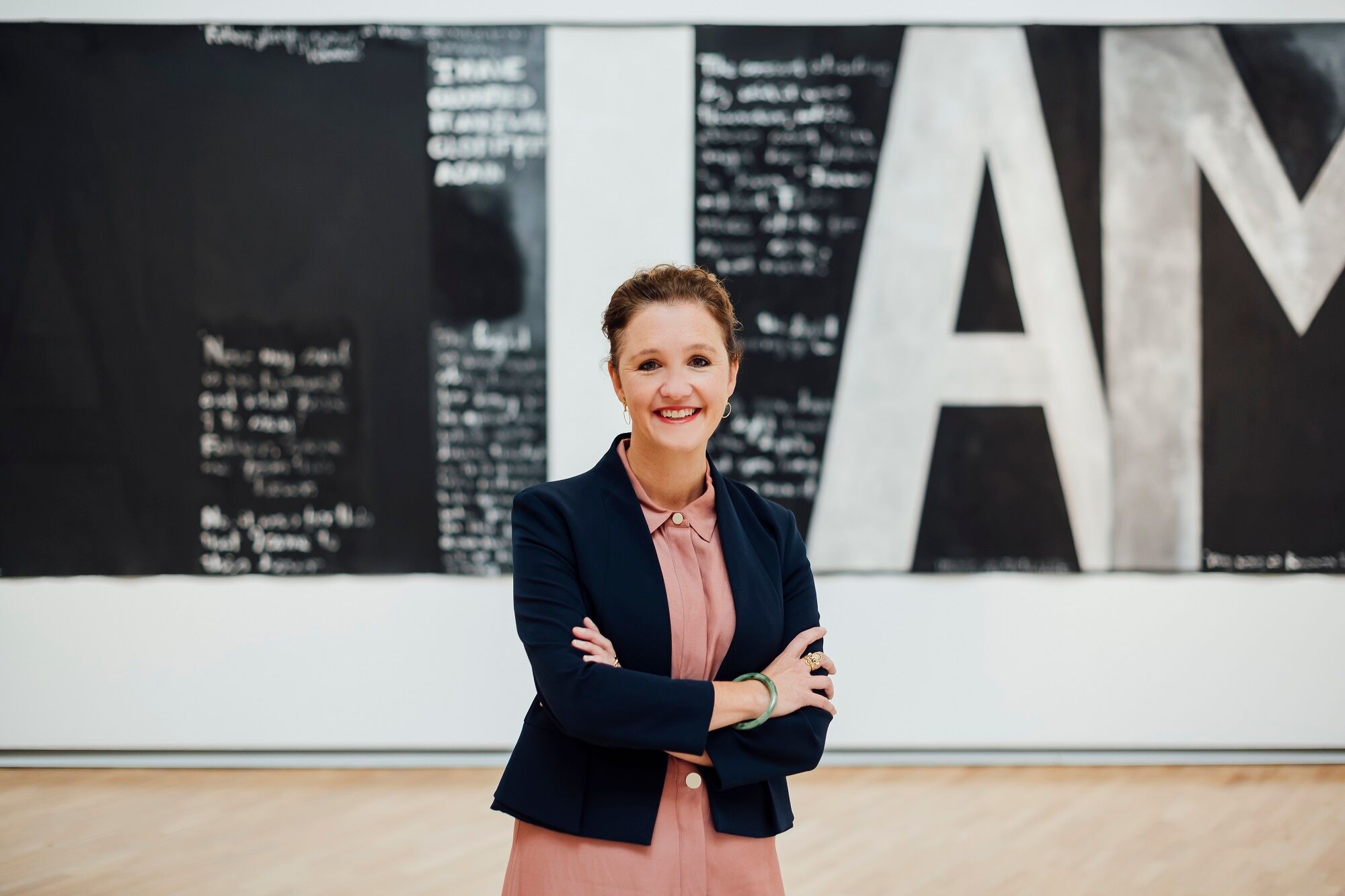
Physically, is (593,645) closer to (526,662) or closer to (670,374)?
(670,374)

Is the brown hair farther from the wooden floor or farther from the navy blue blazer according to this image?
the wooden floor

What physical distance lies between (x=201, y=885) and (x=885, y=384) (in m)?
2.46

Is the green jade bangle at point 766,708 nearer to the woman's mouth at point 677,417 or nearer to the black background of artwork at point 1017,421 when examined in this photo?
the woman's mouth at point 677,417

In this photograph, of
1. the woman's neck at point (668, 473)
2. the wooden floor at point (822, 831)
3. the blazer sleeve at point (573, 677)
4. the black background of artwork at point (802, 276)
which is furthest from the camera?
the black background of artwork at point (802, 276)

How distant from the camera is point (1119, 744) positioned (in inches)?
139

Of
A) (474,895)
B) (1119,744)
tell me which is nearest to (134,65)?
(474,895)

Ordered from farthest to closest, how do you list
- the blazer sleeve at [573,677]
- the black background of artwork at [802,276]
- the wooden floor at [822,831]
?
the black background of artwork at [802,276] < the wooden floor at [822,831] < the blazer sleeve at [573,677]

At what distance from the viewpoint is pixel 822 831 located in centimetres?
297

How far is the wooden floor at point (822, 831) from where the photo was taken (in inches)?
104

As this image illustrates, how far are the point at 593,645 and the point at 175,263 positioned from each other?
9.63 feet

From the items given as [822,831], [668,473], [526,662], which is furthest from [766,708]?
[526,662]

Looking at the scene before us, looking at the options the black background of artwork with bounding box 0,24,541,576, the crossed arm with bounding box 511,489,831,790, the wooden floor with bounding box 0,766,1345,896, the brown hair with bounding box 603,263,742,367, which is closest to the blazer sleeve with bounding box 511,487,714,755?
the crossed arm with bounding box 511,489,831,790

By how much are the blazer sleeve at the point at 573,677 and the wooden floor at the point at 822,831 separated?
164 cm

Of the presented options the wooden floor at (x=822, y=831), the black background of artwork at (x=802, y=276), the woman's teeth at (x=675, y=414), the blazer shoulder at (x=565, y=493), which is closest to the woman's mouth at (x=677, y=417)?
the woman's teeth at (x=675, y=414)
